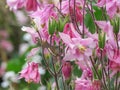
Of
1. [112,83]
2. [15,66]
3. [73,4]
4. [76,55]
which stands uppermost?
[73,4]

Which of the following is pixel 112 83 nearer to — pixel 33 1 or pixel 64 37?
pixel 64 37

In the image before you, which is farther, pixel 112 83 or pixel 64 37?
pixel 112 83

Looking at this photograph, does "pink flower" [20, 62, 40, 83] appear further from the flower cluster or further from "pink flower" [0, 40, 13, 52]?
"pink flower" [0, 40, 13, 52]

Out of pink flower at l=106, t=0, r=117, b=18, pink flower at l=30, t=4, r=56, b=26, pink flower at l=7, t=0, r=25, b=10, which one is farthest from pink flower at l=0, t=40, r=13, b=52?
pink flower at l=106, t=0, r=117, b=18

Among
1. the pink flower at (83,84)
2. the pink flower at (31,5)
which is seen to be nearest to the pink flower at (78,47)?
the pink flower at (83,84)

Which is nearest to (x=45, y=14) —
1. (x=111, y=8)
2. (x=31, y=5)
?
(x=31, y=5)

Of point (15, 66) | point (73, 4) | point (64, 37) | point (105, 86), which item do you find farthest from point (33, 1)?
point (15, 66)

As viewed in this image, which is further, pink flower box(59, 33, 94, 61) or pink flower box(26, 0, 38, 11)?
pink flower box(26, 0, 38, 11)

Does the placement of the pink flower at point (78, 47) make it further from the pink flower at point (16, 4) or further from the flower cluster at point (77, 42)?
the pink flower at point (16, 4)
